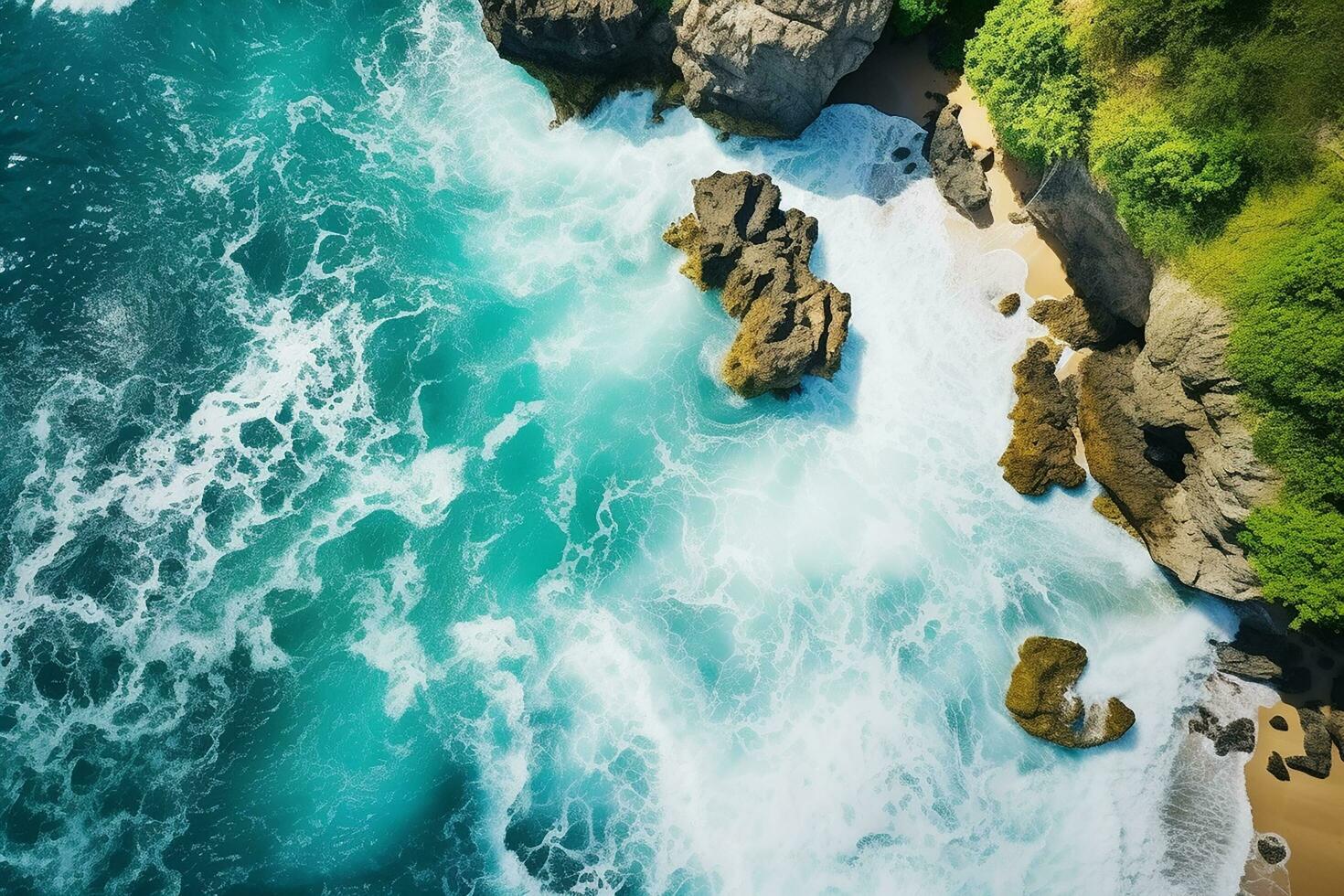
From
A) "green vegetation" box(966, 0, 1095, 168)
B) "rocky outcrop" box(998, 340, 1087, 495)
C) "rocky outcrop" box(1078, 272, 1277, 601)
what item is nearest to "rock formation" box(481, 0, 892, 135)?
"green vegetation" box(966, 0, 1095, 168)

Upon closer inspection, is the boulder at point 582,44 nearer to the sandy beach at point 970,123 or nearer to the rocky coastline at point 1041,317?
the rocky coastline at point 1041,317

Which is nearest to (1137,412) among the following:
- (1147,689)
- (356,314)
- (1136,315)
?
(1136,315)

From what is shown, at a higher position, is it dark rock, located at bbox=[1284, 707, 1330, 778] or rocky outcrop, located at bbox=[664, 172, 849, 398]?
rocky outcrop, located at bbox=[664, 172, 849, 398]

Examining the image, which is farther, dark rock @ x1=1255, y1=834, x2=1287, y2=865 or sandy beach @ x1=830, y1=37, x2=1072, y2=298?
sandy beach @ x1=830, y1=37, x2=1072, y2=298

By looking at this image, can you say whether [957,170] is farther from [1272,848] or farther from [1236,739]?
[1272,848]

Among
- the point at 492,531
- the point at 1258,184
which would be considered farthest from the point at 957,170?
the point at 492,531

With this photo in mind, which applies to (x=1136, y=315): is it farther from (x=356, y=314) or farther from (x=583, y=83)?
(x=356, y=314)

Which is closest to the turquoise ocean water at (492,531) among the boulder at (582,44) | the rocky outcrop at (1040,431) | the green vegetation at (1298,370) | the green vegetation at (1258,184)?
the rocky outcrop at (1040,431)

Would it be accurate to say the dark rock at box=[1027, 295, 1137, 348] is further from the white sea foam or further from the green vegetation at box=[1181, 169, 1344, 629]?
the green vegetation at box=[1181, 169, 1344, 629]
